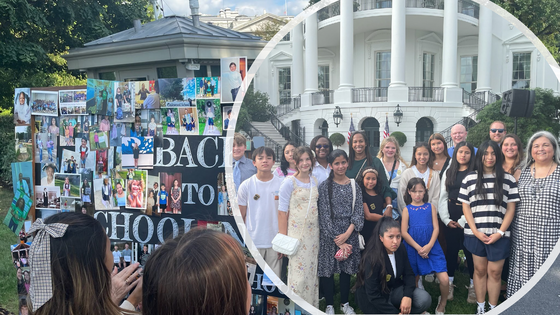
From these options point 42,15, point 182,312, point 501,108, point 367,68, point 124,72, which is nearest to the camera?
point 182,312

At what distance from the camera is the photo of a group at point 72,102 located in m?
3.39

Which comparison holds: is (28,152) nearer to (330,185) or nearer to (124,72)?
(124,72)

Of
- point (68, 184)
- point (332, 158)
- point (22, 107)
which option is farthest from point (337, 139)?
point (22, 107)

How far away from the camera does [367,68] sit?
2.39 metres

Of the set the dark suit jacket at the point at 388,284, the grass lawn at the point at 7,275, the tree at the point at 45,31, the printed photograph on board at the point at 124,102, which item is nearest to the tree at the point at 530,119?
the dark suit jacket at the point at 388,284

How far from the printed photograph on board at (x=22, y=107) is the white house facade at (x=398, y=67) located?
7.82 ft

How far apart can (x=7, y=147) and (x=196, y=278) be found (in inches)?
339

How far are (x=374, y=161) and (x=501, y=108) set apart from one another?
74cm

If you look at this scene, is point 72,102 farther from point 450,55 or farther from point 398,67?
point 450,55

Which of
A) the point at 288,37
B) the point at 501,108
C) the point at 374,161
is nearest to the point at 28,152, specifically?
the point at 288,37

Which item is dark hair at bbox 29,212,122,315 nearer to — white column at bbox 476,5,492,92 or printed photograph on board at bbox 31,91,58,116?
printed photograph on board at bbox 31,91,58,116

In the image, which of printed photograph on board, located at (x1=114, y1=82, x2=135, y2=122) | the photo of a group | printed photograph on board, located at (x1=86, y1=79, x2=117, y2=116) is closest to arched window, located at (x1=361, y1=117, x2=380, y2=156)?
printed photograph on board, located at (x1=114, y1=82, x2=135, y2=122)

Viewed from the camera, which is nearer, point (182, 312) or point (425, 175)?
point (182, 312)

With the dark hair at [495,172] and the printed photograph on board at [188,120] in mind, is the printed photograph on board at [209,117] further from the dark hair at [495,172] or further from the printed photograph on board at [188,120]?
the dark hair at [495,172]
